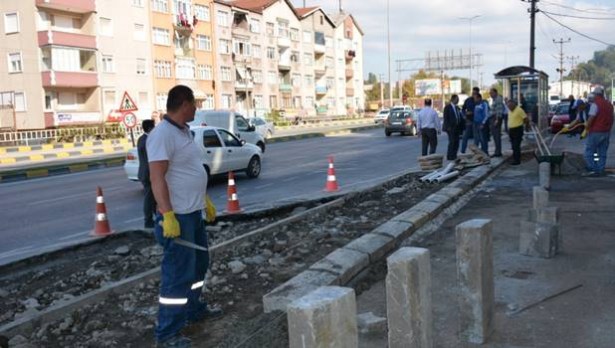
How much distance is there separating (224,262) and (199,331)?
1958mm

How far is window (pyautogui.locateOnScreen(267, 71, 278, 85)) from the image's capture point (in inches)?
2883

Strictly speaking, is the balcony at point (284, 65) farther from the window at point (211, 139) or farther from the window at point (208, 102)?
the window at point (211, 139)

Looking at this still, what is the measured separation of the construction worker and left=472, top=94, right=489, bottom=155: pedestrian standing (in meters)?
12.7

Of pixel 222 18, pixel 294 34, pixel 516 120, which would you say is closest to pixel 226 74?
pixel 222 18

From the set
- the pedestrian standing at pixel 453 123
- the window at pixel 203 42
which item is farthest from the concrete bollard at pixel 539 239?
the window at pixel 203 42

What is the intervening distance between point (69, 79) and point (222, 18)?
22.8 m

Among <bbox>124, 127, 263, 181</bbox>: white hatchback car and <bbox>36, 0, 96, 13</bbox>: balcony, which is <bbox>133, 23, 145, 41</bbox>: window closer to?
<bbox>36, 0, 96, 13</bbox>: balcony

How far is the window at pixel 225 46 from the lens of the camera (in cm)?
6438

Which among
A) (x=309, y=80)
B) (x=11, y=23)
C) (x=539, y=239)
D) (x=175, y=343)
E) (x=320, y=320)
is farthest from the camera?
(x=309, y=80)

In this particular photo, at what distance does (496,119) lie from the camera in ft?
51.9

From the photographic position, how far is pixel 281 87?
248 ft

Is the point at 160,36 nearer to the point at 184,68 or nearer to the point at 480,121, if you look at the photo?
the point at 184,68

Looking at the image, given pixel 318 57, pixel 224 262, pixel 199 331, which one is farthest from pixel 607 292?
pixel 318 57

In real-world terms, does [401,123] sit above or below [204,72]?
below
